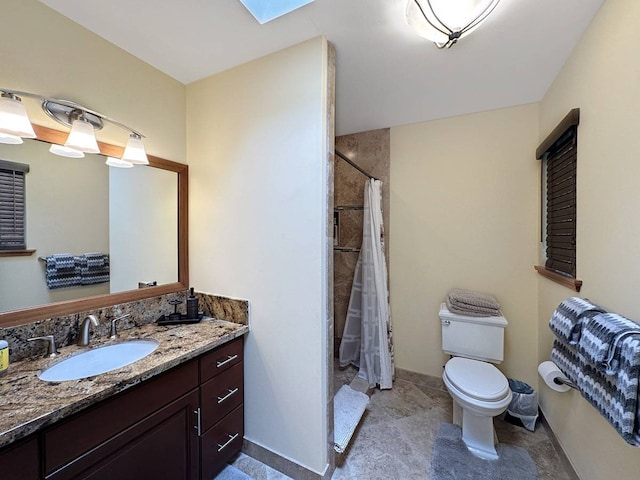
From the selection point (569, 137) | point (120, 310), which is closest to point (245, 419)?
point (120, 310)

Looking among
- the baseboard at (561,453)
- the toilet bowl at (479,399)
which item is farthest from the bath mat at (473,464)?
the baseboard at (561,453)

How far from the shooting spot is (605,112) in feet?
3.84

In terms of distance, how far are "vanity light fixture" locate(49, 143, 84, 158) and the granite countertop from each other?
96 centimetres

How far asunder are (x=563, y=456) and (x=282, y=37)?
2.91 metres

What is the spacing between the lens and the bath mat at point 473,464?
1444 millimetres

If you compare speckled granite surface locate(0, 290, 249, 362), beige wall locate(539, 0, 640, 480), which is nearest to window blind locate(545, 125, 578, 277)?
beige wall locate(539, 0, 640, 480)

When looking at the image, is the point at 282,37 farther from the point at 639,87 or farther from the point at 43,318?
the point at 43,318

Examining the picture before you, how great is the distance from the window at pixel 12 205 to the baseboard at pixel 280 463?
1.61 meters

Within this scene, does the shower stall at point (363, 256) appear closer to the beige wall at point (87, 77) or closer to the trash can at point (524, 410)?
the trash can at point (524, 410)

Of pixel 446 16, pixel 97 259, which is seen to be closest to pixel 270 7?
pixel 446 16

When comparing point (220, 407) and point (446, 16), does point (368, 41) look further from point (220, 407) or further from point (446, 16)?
point (220, 407)

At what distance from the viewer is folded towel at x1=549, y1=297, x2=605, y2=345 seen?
1124 mm

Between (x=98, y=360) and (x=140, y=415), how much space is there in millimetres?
450

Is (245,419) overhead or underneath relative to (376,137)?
underneath
